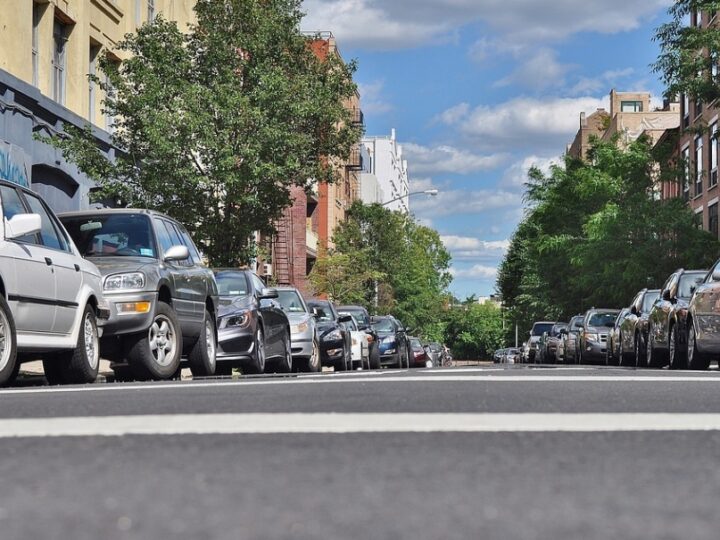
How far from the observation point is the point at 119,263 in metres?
13.9

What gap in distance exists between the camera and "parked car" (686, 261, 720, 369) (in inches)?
658

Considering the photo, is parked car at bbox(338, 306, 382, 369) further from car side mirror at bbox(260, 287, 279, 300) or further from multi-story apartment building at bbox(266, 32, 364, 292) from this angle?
multi-story apartment building at bbox(266, 32, 364, 292)

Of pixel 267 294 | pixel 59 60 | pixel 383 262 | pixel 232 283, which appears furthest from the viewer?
pixel 383 262

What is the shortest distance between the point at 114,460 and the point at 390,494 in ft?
4.13

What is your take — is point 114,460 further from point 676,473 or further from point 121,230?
point 121,230

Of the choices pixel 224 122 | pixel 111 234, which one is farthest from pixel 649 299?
pixel 111 234

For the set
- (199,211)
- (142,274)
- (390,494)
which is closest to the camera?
Result: (390,494)

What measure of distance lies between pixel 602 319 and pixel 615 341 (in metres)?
6.08

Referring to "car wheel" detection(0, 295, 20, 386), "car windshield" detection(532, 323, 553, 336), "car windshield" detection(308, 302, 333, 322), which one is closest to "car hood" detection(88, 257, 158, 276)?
"car wheel" detection(0, 295, 20, 386)

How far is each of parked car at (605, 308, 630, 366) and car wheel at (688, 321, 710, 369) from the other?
9614mm

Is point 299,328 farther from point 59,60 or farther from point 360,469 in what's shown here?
point 360,469

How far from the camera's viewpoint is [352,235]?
223 ft

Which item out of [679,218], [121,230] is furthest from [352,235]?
[121,230]

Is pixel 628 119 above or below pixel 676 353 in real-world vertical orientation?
above
